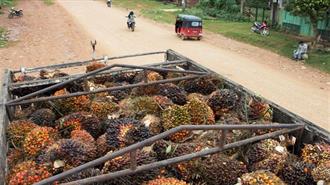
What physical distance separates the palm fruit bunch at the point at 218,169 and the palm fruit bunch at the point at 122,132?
1.98 feet

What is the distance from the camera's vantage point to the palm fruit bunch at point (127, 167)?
2887 millimetres

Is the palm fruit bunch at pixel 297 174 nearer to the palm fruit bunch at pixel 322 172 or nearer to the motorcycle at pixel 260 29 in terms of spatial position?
the palm fruit bunch at pixel 322 172

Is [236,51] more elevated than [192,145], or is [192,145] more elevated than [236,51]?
[192,145]

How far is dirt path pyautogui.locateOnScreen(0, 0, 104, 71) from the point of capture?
17.0 meters

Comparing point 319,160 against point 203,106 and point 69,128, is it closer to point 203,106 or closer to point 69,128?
point 203,106

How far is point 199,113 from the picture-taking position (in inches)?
154

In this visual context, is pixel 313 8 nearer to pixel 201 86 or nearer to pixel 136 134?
pixel 201 86

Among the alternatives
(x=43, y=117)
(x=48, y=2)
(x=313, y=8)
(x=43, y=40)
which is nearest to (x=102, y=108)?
(x=43, y=117)

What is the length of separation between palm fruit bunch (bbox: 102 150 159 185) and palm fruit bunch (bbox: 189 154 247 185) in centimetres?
35

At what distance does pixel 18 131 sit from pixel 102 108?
0.90m

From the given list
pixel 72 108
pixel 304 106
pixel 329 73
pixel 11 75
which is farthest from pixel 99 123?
pixel 329 73

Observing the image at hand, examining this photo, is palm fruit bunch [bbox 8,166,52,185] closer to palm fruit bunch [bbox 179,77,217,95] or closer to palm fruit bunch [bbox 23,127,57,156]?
palm fruit bunch [bbox 23,127,57,156]

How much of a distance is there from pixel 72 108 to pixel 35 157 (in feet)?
3.75

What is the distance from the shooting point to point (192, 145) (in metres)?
3.34
